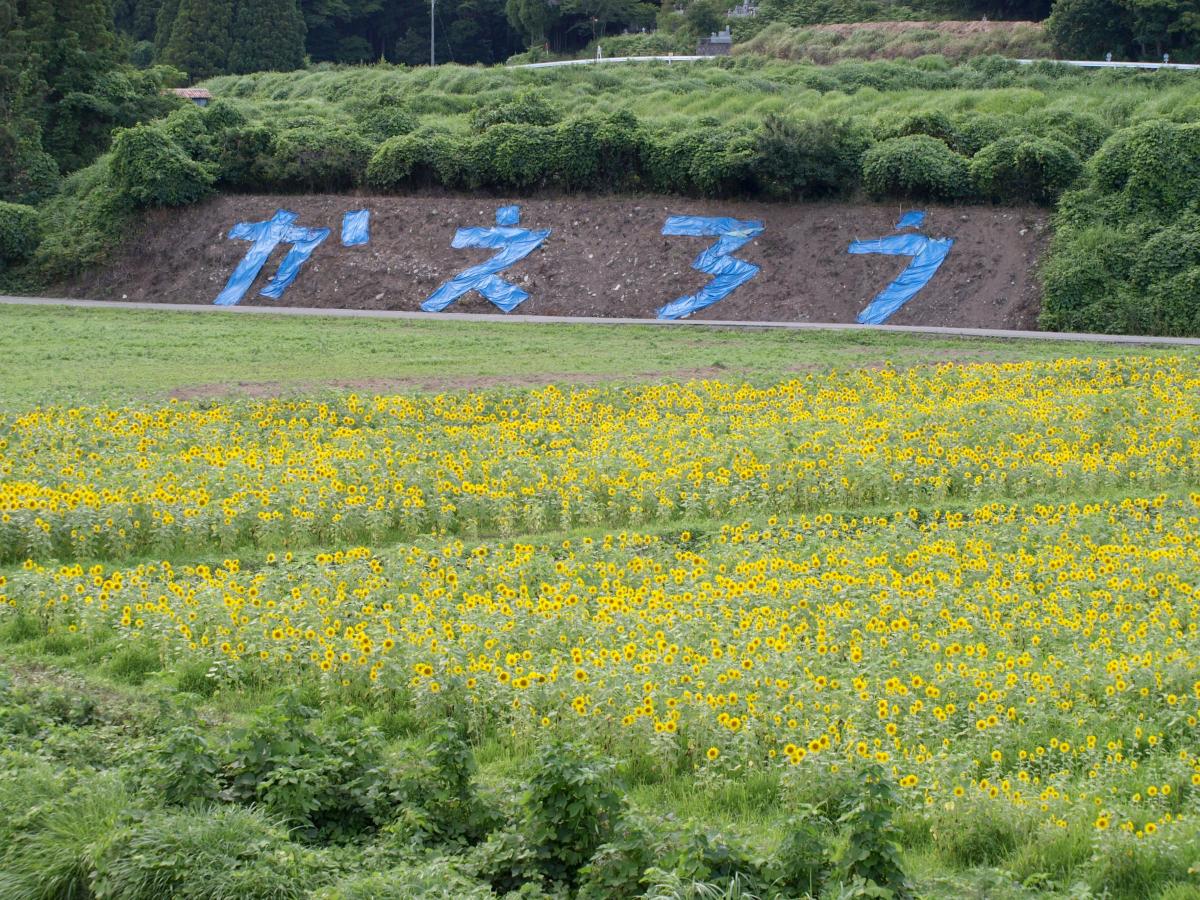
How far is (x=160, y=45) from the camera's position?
54.1m

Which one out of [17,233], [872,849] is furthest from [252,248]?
[872,849]

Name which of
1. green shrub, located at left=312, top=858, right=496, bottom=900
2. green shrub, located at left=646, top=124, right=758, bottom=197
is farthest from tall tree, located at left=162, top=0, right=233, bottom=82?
green shrub, located at left=312, top=858, right=496, bottom=900

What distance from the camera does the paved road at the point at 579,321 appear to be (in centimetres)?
2241

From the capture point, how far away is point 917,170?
2673cm

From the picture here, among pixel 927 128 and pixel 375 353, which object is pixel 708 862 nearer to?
pixel 375 353

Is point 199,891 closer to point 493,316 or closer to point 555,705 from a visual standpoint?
point 555,705

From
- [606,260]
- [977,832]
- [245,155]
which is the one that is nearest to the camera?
[977,832]

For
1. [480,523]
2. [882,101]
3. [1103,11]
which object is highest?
[1103,11]

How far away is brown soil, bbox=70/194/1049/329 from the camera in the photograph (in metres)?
25.4

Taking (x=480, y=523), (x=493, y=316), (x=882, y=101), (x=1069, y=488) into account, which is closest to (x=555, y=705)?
(x=480, y=523)

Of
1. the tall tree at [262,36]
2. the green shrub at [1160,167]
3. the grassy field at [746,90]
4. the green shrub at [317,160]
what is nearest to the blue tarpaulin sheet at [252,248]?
the green shrub at [317,160]

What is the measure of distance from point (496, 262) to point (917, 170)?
892 centimetres

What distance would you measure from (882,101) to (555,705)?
29.9m

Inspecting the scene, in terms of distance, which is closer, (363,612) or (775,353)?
(363,612)
